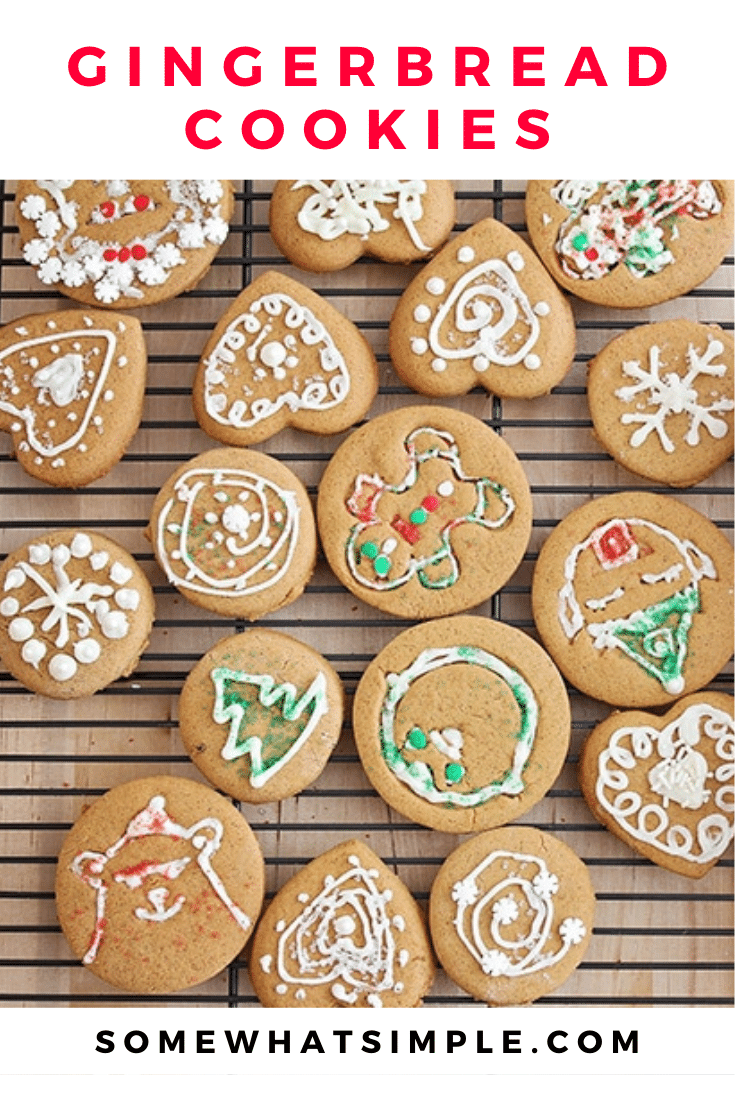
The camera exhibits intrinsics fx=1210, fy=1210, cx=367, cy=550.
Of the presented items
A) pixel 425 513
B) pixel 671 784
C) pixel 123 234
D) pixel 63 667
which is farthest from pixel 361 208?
pixel 671 784

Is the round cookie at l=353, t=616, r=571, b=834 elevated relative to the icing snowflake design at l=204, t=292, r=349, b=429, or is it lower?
lower

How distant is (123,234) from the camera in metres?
2.09

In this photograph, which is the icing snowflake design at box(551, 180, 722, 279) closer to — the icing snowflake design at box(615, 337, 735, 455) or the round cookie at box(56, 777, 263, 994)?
the icing snowflake design at box(615, 337, 735, 455)

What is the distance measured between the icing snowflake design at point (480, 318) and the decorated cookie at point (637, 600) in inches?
12.1

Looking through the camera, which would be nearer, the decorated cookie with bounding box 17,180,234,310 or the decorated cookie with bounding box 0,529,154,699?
the decorated cookie with bounding box 0,529,154,699

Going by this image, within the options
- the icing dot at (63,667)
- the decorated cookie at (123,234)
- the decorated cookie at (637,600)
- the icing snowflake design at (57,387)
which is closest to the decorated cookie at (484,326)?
the decorated cookie at (637,600)

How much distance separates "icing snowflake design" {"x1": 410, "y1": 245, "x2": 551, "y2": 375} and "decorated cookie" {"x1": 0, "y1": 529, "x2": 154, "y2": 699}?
2.08 feet

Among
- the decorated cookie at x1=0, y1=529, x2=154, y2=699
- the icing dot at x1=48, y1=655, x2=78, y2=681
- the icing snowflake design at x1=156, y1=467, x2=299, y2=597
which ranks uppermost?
the icing snowflake design at x1=156, y1=467, x2=299, y2=597

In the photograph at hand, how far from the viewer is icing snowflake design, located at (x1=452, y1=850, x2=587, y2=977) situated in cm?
192

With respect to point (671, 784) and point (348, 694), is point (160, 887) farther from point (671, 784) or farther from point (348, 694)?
point (671, 784)

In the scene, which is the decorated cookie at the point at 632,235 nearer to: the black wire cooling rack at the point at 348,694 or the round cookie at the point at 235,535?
the black wire cooling rack at the point at 348,694

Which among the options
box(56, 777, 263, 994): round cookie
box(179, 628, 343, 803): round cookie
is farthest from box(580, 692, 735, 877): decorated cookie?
box(56, 777, 263, 994): round cookie

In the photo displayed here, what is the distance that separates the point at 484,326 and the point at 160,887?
1067 mm

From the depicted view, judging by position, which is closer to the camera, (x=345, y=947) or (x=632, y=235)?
(x=345, y=947)
